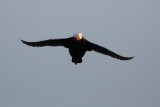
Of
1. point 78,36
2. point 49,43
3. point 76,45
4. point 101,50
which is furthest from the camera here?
point 101,50

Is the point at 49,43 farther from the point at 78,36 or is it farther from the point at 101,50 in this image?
the point at 101,50

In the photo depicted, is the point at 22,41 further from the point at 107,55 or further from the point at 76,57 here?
the point at 107,55

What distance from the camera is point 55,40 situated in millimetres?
28547

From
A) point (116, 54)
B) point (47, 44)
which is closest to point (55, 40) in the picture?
point (47, 44)

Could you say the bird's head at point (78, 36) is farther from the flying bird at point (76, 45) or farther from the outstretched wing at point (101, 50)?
the outstretched wing at point (101, 50)

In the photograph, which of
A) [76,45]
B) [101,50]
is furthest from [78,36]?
[101,50]

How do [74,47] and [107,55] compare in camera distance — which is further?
[107,55]

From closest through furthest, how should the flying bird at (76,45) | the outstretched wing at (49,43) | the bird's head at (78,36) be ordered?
the bird's head at (78,36) < the flying bird at (76,45) < the outstretched wing at (49,43)

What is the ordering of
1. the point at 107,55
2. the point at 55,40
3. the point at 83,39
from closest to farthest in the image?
the point at 83,39 → the point at 55,40 → the point at 107,55

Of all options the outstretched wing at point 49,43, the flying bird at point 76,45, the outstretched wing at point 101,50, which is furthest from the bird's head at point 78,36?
the outstretched wing at point 49,43

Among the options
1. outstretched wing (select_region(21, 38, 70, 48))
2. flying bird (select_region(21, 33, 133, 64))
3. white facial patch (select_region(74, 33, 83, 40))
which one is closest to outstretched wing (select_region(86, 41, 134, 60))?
flying bird (select_region(21, 33, 133, 64))

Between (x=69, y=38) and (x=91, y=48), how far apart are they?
1.99 m

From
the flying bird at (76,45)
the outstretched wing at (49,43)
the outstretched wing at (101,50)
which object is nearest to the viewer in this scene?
the flying bird at (76,45)

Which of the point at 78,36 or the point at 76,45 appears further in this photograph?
the point at 76,45
